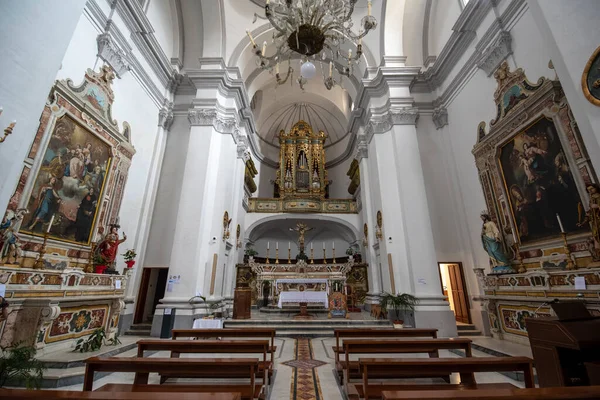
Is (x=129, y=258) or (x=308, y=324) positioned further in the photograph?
(x=308, y=324)

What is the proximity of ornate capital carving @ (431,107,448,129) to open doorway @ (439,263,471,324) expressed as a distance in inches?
159

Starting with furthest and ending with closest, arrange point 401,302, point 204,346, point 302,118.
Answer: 1. point 302,118
2. point 401,302
3. point 204,346

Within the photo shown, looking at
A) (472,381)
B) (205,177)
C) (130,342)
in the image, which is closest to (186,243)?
(205,177)

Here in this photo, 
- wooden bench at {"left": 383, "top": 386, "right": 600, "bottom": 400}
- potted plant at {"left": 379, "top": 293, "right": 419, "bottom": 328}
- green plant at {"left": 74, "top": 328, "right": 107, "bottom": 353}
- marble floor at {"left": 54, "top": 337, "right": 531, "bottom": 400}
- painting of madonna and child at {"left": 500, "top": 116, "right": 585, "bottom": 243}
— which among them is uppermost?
painting of madonna and child at {"left": 500, "top": 116, "right": 585, "bottom": 243}

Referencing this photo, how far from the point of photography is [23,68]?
285 centimetres

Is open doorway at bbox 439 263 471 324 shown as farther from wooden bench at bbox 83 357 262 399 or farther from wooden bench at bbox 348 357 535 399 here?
wooden bench at bbox 83 357 262 399

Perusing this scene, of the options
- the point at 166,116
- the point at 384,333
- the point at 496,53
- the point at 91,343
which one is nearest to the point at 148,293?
the point at 91,343

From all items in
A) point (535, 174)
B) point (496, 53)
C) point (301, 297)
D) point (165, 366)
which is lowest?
point (165, 366)

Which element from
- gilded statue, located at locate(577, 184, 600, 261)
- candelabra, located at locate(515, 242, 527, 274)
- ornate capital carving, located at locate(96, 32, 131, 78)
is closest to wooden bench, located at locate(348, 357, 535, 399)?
gilded statue, located at locate(577, 184, 600, 261)

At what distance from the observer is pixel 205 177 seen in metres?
7.62

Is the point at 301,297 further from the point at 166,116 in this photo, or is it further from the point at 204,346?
the point at 166,116

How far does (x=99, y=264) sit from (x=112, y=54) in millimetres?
4527

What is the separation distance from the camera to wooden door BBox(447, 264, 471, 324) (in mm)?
7082

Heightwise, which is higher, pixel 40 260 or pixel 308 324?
pixel 40 260
